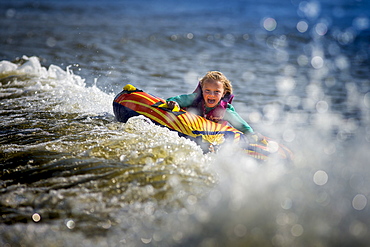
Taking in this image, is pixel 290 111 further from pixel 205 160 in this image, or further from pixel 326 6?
pixel 326 6

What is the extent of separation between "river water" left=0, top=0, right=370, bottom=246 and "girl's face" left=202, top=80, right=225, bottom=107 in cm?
85

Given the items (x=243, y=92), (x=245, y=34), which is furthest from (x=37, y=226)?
(x=245, y=34)

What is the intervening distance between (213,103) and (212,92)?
162 millimetres

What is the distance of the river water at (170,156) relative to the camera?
320 centimetres

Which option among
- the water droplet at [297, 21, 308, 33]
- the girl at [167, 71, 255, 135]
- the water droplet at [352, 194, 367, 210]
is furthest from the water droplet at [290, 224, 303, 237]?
the water droplet at [297, 21, 308, 33]

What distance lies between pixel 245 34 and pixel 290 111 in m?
10.2

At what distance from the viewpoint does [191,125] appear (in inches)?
200

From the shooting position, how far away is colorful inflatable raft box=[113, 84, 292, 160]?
4.81 m

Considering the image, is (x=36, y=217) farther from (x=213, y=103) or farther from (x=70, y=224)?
(x=213, y=103)

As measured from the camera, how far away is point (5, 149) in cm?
454

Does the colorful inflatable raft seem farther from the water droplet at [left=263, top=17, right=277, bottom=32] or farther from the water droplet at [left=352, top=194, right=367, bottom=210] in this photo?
the water droplet at [left=263, top=17, right=277, bottom=32]

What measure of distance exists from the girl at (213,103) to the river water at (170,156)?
72 centimetres

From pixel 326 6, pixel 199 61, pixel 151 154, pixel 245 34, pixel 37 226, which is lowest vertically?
pixel 37 226

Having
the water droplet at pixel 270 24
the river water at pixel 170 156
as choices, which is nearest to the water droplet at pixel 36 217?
the river water at pixel 170 156
